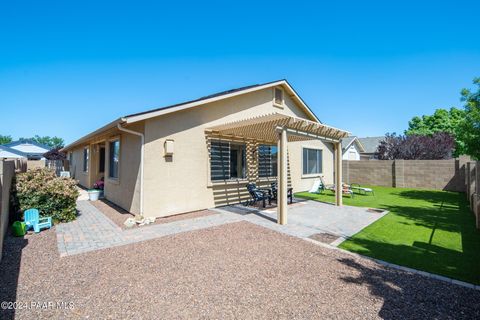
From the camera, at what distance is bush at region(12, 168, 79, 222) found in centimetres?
745

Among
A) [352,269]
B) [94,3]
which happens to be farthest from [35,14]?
[352,269]

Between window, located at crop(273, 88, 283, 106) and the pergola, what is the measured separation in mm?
2427

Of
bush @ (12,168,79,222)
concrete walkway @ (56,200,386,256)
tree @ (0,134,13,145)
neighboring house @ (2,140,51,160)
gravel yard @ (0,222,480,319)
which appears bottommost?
gravel yard @ (0,222,480,319)

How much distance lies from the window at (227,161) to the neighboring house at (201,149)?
4 cm

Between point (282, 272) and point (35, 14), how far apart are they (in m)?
13.1

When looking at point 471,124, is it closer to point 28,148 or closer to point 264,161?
point 264,161

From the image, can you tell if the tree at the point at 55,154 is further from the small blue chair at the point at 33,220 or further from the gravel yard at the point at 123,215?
the small blue chair at the point at 33,220

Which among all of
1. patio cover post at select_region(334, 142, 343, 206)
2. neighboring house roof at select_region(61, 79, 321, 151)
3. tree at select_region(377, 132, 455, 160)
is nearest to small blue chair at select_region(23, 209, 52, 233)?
neighboring house roof at select_region(61, 79, 321, 151)

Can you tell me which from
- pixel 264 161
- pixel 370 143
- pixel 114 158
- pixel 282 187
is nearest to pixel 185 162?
Answer: pixel 282 187

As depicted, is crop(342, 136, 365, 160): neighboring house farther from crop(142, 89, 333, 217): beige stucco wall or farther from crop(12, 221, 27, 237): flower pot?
crop(12, 221, 27, 237): flower pot

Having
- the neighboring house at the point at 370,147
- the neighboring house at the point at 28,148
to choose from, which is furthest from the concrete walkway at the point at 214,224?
the neighboring house at the point at 28,148

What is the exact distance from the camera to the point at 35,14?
31.5ft

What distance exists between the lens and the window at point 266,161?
503 inches

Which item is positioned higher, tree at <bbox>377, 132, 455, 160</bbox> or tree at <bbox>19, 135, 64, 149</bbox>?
tree at <bbox>19, 135, 64, 149</bbox>
